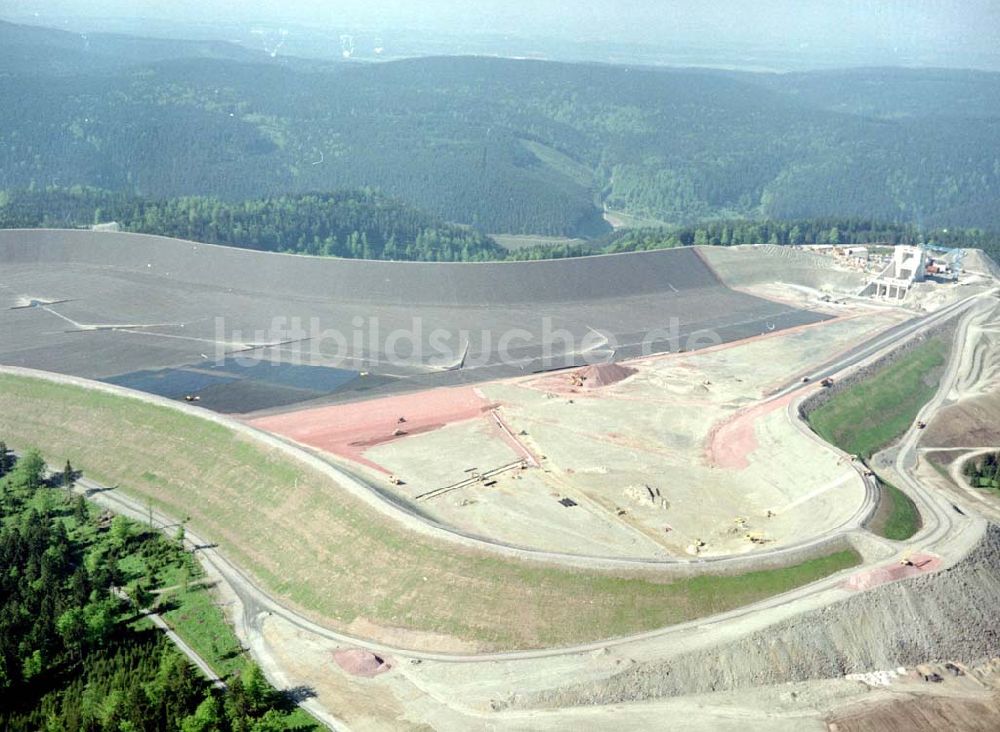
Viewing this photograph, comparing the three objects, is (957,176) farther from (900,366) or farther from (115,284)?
(115,284)

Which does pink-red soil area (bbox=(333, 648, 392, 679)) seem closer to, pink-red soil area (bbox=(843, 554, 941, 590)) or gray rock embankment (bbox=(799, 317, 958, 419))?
pink-red soil area (bbox=(843, 554, 941, 590))

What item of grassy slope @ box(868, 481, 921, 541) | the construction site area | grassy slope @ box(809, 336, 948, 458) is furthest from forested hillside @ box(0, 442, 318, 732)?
grassy slope @ box(809, 336, 948, 458)

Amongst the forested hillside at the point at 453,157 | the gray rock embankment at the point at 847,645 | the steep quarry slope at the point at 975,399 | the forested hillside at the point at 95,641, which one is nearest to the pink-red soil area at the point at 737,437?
the steep quarry slope at the point at 975,399

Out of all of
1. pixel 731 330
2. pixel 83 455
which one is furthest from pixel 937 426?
pixel 83 455

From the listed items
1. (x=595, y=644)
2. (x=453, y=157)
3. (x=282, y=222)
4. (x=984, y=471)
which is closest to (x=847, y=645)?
(x=595, y=644)

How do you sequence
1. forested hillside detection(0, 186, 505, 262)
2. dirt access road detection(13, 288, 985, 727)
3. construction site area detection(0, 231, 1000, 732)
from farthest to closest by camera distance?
forested hillside detection(0, 186, 505, 262), dirt access road detection(13, 288, 985, 727), construction site area detection(0, 231, 1000, 732)

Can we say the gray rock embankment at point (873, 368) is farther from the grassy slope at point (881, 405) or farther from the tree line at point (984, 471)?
the tree line at point (984, 471)
